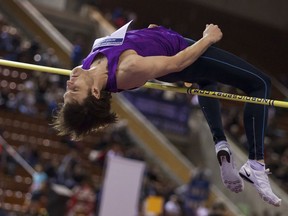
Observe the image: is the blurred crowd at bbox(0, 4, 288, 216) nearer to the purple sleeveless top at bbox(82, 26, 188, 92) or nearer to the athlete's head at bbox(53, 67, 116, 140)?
the athlete's head at bbox(53, 67, 116, 140)

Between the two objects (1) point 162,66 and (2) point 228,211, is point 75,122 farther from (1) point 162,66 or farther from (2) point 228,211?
(2) point 228,211

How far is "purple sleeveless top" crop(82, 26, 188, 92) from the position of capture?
5.45 meters

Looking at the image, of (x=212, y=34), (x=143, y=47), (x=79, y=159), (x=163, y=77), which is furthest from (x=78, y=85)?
(x=79, y=159)

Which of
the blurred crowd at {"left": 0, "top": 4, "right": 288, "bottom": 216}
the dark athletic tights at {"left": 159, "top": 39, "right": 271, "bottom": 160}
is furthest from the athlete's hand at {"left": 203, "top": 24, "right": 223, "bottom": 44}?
the blurred crowd at {"left": 0, "top": 4, "right": 288, "bottom": 216}

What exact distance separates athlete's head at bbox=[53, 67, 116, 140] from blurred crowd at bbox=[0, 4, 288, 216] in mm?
6057

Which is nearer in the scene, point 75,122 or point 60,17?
point 75,122

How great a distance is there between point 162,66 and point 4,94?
34.7ft

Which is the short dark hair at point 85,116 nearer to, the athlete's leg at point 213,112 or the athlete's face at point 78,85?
the athlete's face at point 78,85

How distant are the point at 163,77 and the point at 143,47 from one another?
0.37m

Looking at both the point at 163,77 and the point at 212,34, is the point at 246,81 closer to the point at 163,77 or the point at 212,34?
the point at 212,34

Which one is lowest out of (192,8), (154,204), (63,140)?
(154,204)

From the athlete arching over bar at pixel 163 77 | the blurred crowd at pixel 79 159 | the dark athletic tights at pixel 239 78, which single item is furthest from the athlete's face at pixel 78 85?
the blurred crowd at pixel 79 159

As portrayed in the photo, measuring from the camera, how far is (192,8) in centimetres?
2277

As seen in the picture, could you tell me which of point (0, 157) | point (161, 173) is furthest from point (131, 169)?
point (161, 173)
